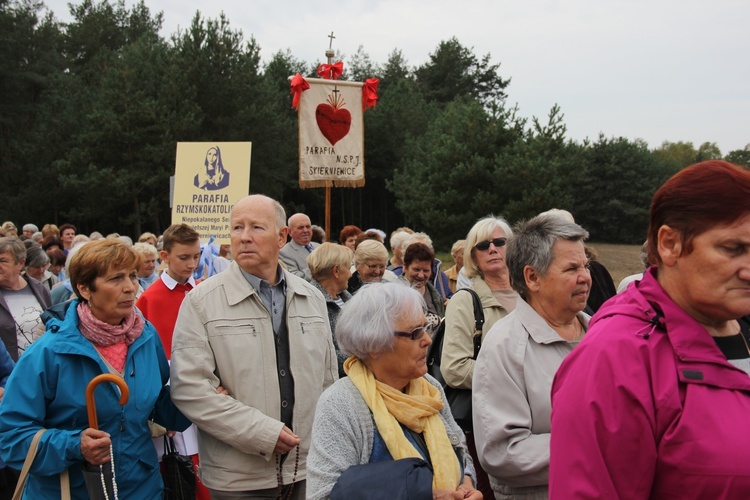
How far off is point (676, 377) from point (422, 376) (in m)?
1.32

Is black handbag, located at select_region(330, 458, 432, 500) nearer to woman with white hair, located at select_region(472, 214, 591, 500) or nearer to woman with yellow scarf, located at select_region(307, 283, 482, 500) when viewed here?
woman with yellow scarf, located at select_region(307, 283, 482, 500)

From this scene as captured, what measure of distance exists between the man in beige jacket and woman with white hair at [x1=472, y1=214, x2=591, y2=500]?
3.13ft

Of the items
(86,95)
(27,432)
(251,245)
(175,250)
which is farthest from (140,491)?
(86,95)

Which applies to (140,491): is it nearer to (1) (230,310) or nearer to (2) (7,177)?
(1) (230,310)

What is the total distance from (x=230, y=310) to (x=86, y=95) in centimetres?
3441

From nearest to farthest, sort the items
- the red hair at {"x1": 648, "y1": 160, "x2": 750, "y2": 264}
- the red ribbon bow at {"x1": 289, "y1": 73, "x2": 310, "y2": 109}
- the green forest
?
the red hair at {"x1": 648, "y1": 160, "x2": 750, "y2": 264} < the red ribbon bow at {"x1": 289, "y1": 73, "x2": 310, "y2": 109} < the green forest

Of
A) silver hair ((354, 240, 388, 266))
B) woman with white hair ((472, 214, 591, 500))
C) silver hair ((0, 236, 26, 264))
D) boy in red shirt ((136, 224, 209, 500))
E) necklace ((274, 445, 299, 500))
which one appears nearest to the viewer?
woman with white hair ((472, 214, 591, 500))

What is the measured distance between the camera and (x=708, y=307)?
5.35 feet

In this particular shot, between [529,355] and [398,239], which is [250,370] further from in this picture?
[398,239]

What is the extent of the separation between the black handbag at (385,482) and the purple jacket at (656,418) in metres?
0.68

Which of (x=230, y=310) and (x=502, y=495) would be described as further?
(x=230, y=310)

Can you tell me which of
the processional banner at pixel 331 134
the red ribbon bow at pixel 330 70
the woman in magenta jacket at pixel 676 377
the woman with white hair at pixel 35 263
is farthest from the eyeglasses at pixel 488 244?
the red ribbon bow at pixel 330 70

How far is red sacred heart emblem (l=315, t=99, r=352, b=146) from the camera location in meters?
9.29

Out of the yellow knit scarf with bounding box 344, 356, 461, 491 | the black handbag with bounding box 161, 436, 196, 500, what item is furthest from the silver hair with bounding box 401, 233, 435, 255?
the yellow knit scarf with bounding box 344, 356, 461, 491
